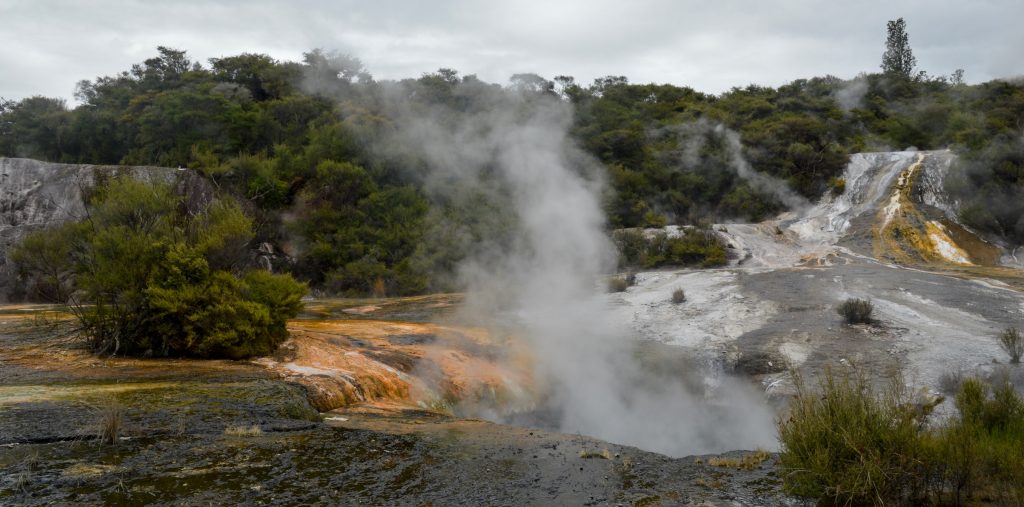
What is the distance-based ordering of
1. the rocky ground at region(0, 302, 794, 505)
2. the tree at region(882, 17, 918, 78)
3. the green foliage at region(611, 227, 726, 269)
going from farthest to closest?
the tree at region(882, 17, 918, 78)
the green foliage at region(611, 227, 726, 269)
the rocky ground at region(0, 302, 794, 505)

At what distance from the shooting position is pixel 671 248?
20359mm

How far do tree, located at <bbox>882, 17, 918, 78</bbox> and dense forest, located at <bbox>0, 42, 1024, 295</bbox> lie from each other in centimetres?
1116

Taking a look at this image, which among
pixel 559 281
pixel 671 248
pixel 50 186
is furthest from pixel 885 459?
pixel 50 186

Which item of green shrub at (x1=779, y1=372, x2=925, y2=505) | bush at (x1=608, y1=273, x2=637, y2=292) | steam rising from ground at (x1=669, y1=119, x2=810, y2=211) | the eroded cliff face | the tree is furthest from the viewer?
the tree

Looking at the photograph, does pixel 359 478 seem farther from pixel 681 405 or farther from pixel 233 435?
pixel 681 405

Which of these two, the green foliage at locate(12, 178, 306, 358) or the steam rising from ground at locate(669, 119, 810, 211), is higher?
the steam rising from ground at locate(669, 119, 810, 211)

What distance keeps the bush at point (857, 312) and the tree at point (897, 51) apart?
44462 millimetres

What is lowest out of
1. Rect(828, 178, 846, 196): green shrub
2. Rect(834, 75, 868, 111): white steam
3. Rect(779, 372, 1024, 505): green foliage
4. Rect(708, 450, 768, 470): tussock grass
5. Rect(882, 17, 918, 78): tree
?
Rect(708, 450, 768, 470): tussock grass

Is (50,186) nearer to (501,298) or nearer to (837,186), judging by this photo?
(501,298)

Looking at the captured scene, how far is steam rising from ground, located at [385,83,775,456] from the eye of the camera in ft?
29.5

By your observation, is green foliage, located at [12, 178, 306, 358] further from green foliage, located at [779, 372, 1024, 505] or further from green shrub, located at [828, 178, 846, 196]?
green shrub, located at [828, 178, 846, 196]

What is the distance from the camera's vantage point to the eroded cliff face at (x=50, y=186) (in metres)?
21.2

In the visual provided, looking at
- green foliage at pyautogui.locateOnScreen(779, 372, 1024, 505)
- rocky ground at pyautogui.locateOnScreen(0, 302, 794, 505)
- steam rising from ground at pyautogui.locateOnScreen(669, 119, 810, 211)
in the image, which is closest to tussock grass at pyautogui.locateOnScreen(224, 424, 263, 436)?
rocky ground at pyautogui.locateOnScreen(0, 302, 794, 505)

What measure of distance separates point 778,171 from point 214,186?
21130 millimetres
